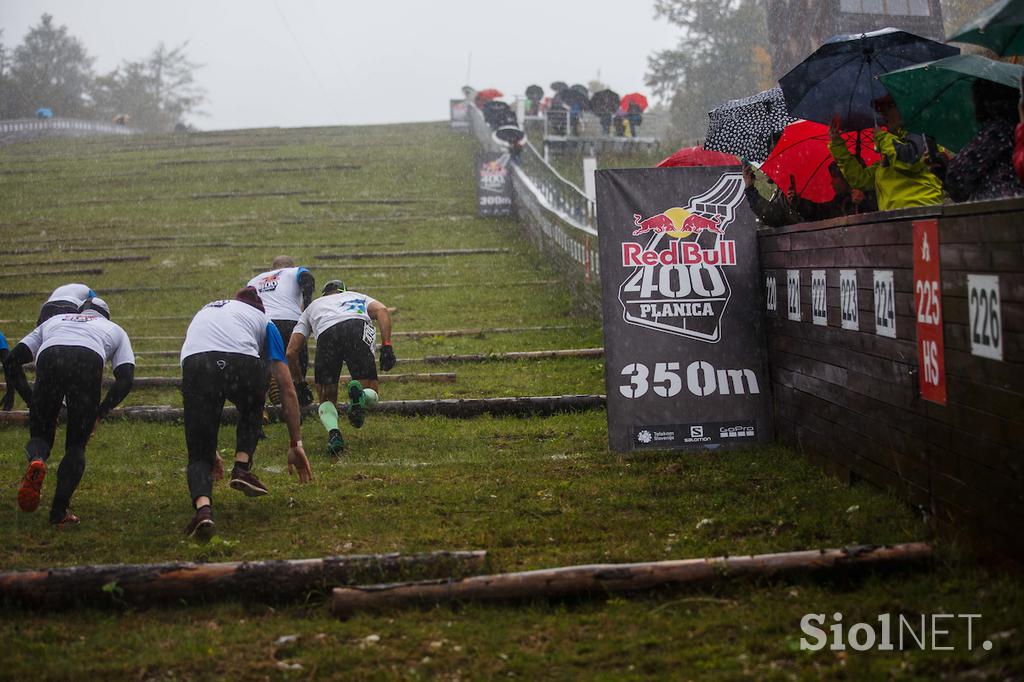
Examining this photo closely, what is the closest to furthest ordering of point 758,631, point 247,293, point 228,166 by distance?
point 758,631 → point 247,293 → point 228,166

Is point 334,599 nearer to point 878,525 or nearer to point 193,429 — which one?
point 193,429

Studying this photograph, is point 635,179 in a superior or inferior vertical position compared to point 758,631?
superior

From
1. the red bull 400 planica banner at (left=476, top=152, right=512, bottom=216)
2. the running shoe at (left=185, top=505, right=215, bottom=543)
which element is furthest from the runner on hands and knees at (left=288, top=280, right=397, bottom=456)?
the red bull 400 planica banner at (left=476, top=152, right=512, bottom=216)

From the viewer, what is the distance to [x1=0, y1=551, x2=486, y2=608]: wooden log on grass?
5.70m

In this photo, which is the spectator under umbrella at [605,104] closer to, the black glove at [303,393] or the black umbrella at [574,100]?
the black umbrella at [574,100]

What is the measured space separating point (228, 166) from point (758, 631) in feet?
113

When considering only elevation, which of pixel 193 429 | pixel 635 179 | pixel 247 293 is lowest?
pixel 193 429

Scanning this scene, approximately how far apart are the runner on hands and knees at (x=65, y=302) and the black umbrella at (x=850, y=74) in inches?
254

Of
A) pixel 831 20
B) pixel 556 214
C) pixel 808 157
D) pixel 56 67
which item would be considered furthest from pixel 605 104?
pixel 56 67

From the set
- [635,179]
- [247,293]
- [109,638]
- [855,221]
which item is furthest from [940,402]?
[247,293]

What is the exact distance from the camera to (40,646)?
5.20m

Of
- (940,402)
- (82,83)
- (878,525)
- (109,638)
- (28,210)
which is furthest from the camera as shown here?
(82,83)

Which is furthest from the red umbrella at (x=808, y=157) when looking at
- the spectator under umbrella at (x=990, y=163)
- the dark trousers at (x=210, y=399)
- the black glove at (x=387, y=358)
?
the dark trousers at (x=210, y=399)

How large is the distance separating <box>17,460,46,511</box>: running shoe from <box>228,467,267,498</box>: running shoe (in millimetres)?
1344
